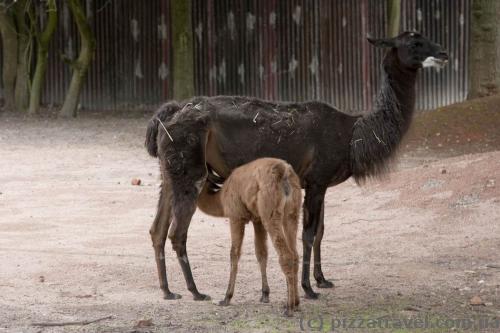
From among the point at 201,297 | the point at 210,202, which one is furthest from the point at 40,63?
the point at 201,297

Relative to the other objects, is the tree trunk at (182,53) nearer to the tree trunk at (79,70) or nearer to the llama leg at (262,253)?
the tree trunk at (79,70)

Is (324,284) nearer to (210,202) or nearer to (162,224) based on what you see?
(210,202)

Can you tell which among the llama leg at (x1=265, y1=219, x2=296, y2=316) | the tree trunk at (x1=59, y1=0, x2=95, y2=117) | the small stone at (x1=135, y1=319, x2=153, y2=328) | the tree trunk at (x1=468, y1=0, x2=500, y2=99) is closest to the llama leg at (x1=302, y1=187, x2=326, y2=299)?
the llama leg at (x1=265, y1=219, x2=296, y2=316)

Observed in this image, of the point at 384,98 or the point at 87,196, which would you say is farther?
the point at 87,196

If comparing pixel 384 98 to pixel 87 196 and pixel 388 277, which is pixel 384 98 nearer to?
pixel 388 277

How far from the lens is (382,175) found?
26.9ft

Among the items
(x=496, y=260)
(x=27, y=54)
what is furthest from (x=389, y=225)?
(x=27, y=54)

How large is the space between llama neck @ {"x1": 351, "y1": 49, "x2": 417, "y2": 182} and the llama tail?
1.45m

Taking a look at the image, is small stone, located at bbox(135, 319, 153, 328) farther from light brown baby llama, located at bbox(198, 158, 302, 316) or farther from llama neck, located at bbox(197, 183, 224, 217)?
llama neck, located at bbox(197, 183, 224, 217)

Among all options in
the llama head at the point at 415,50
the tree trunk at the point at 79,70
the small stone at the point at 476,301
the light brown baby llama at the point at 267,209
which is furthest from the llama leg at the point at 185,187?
the tree trunk at the point at 79,70

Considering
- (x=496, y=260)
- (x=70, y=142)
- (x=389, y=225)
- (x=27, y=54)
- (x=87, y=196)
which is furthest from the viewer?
(x=27, y=54)

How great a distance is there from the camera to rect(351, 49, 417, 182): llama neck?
26.3 ft

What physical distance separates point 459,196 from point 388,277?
2.56 metres

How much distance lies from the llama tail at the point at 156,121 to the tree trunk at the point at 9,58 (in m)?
13.8
